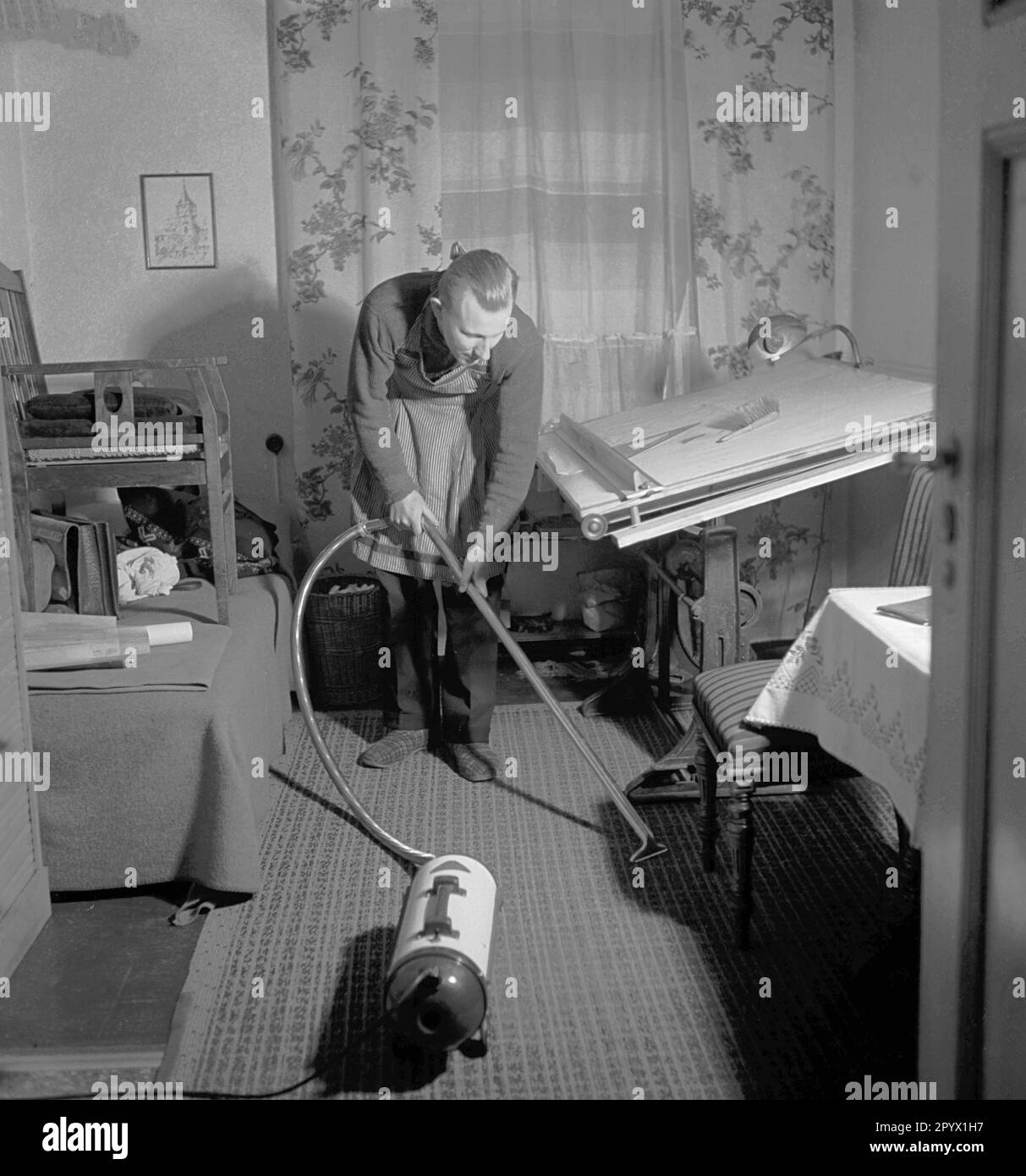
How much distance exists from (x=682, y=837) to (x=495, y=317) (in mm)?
1259

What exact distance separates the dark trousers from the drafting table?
0.48 meters

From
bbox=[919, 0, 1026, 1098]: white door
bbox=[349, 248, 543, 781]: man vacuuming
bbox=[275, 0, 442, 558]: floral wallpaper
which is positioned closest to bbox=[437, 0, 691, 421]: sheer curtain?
bbox=[275, 0, 442, 558]: floral wallpaper

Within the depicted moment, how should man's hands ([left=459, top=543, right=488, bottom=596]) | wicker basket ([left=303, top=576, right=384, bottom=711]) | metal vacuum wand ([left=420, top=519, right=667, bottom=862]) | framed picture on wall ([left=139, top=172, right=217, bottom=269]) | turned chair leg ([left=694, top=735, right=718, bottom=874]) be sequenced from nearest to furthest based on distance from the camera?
turned chair leg ([left=694, top=735, right=718, bottom=874])
metal vacuum wand ([left=420, top=519, right=667, bottom=862])
man's hands ([left=459, top=543, right=488, bottom=596])
wicker basket ([left=303, top=576, right=384, bottom=711])
framed picture on wall ([left=139, top=172, right=217, bottom=269])

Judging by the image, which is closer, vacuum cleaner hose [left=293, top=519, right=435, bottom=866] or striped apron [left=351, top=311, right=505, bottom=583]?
vacuum cleaner hose [left=293, top=519, right=435, bottom=866]

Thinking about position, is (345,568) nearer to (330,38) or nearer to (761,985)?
(330,38)

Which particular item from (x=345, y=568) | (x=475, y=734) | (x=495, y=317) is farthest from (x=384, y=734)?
(x=495, y=317)

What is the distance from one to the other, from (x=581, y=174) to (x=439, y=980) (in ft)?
9.28

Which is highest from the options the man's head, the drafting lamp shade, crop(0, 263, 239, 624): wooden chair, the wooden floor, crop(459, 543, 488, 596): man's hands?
the man's head

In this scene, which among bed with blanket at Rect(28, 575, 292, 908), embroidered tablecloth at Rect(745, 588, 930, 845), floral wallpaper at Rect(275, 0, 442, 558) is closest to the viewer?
embroidered tablecloth at Rect(745, 588, 930, 845)

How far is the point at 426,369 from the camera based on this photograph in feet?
10.7

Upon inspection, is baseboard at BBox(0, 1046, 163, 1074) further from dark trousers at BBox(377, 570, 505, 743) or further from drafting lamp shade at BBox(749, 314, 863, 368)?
drafting lamp shade at BBox(749, 314, 863, 368)

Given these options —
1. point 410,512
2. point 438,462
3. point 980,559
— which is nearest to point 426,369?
point 438,462

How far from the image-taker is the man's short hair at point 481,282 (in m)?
2.91

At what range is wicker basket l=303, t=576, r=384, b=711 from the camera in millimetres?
3869
